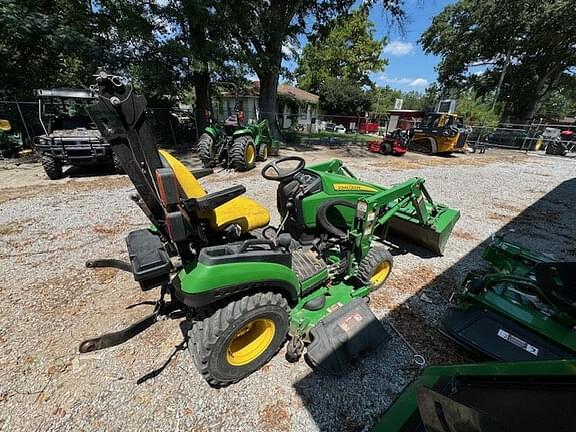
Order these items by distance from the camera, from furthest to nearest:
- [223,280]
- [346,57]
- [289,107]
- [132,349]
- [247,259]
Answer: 1. [346,57]
2. [289,107]
3. [132,349]
4. [247,259]
5. [223,280]

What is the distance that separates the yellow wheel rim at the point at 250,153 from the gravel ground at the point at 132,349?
3.84 metres

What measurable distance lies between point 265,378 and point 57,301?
90.3 inches

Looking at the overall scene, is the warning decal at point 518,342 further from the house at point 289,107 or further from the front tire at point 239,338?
the house at point 289,107

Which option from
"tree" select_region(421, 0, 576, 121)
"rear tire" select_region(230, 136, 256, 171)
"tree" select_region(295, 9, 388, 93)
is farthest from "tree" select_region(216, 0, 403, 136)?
"tree" select_region(295, 9, 388, 93)

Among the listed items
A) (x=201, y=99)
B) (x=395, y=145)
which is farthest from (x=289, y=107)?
(x=395, y=145)

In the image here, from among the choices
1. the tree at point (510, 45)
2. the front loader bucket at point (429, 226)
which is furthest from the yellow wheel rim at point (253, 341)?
the tree at point (510, 45)

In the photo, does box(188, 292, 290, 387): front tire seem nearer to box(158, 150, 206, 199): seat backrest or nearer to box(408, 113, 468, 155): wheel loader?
box(158, 150, 206, 199): seat backrest

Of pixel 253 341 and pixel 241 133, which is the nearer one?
pixel 253 341

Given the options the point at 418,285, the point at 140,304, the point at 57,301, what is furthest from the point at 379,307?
the point at 57,301

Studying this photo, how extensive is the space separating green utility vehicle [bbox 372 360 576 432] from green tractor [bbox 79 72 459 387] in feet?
2.83

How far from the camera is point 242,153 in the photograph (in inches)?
296

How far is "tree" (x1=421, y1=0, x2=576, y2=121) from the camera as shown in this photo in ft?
56.7

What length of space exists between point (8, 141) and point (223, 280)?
38.4ft

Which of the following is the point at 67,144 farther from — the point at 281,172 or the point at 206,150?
the point at 281,172
